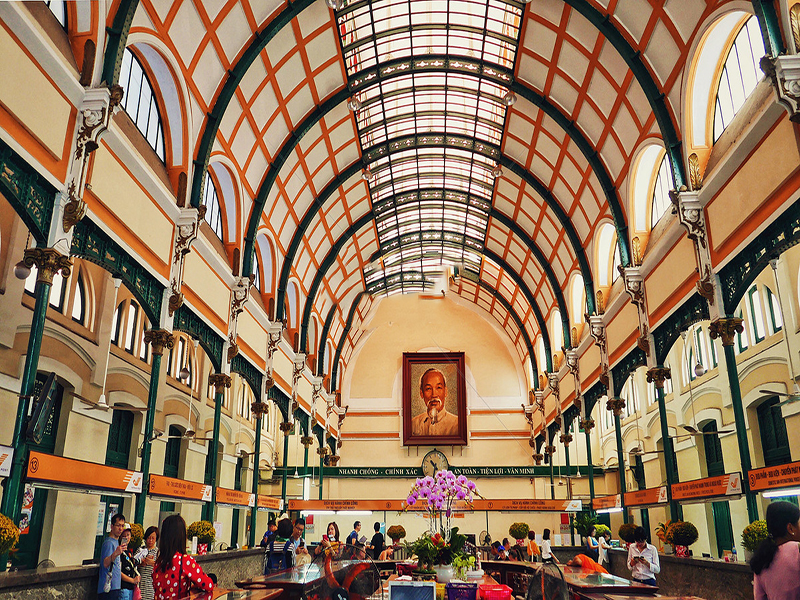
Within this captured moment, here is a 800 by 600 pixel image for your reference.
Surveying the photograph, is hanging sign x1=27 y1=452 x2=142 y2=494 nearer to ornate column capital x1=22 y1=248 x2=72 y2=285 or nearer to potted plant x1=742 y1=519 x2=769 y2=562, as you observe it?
ornate column capital x1=22 y1=248 x2=72 y2=285

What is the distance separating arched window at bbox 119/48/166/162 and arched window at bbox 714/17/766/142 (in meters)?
11.6

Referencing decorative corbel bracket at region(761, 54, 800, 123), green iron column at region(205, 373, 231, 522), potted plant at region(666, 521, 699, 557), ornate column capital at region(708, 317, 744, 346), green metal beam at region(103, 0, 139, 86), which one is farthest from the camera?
green iron column at region(205, 373, 231, 522)

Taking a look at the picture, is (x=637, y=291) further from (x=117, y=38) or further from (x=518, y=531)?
(x=117, y=38)

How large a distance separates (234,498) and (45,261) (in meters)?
10.1

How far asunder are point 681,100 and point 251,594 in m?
12.6

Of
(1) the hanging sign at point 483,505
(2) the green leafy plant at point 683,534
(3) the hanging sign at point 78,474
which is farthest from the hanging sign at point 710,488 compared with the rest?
(1) the hanging sign at point 483,505

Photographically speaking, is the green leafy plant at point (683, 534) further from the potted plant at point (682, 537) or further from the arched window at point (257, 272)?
the arched window at point (257, 272)

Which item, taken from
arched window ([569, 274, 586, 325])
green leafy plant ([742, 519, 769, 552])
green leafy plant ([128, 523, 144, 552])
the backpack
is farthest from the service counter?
arched window ([569, 274, 586, 325])

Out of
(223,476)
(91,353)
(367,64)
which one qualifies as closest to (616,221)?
(367,64)

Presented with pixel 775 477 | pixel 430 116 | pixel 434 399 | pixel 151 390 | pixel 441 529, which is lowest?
pixel 441 529

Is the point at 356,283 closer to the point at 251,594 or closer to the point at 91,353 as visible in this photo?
the point at 91,353

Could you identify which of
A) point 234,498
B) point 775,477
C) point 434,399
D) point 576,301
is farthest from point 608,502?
point 434,399

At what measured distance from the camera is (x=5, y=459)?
25.1ft

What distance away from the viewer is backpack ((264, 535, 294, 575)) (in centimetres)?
1149
